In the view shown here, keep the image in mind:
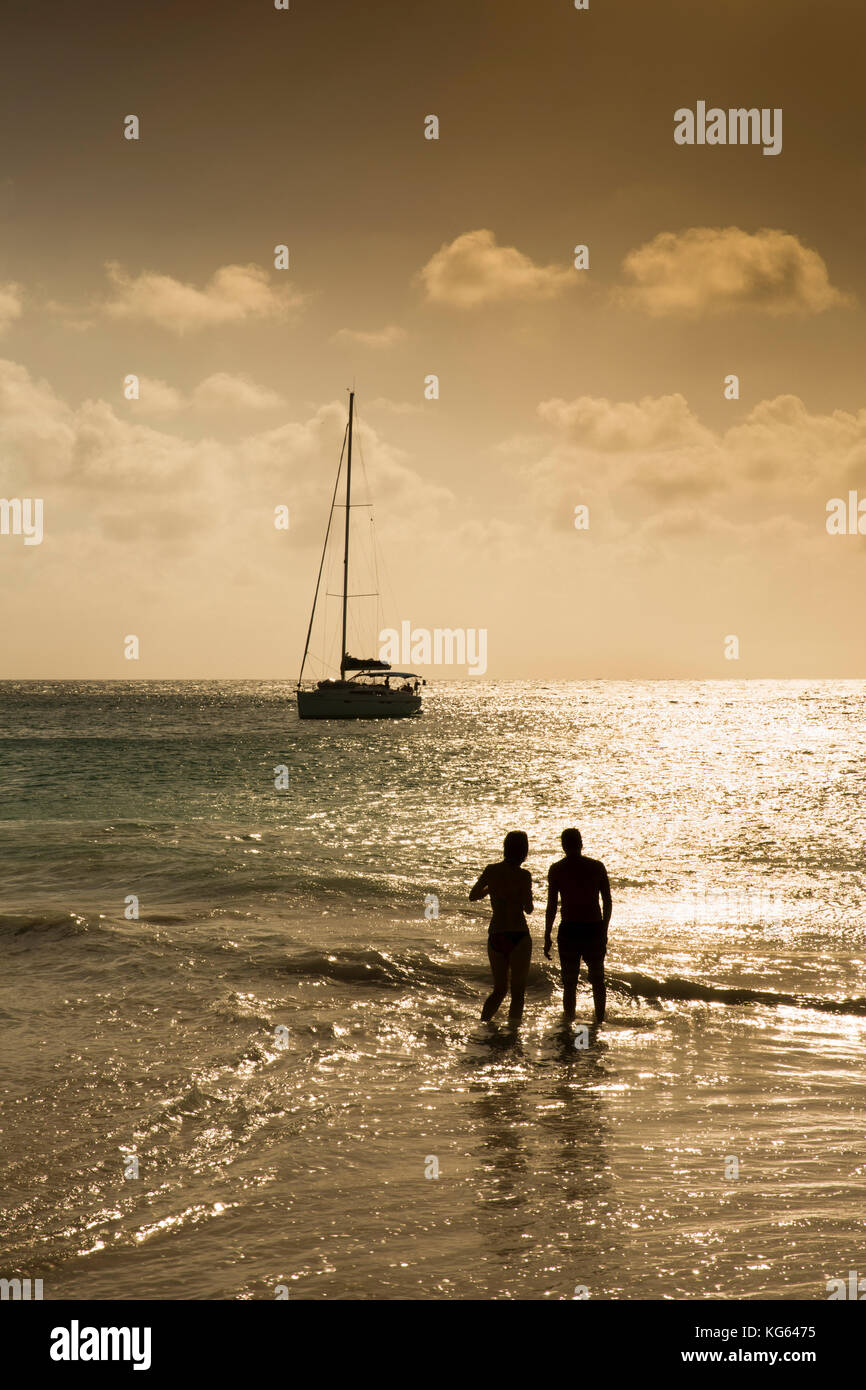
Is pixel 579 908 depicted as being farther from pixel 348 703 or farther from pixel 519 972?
pixel 348 703

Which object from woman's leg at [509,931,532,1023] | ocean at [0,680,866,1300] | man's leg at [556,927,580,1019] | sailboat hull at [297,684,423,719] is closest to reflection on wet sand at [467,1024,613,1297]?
ocean at [0,680,866,1300]

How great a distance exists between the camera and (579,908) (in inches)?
393

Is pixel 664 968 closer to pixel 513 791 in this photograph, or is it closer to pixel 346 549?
pixel 513 791

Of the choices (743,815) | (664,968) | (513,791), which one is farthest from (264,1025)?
(513,791)

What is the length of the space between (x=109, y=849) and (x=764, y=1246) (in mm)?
19912

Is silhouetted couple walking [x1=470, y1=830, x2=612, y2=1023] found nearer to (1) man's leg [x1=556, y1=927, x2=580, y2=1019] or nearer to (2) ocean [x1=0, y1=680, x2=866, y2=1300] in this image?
(1) man's leg [x1=556, y1=927, x2=580, y2=1019]

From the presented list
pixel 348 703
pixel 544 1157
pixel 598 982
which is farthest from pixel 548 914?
pixel 348 703

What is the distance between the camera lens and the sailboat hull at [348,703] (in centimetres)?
7950

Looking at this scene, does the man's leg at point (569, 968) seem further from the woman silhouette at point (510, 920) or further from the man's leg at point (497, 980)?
the man's leg at point (497, 980)

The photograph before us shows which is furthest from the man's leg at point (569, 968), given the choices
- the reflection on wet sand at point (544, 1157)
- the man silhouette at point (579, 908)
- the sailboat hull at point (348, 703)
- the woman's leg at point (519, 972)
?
the sailboat hull at point (348, 703)

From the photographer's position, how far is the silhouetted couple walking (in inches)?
387

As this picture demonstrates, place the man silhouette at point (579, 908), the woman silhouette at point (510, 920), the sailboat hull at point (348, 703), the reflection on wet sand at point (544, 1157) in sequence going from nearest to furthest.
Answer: the reflection on wet sand at point (544, 1157) < the woman silhouette at point (510, 920) < the man silhouette at point (579, 908) < the sailboat hull at point (348, 703)

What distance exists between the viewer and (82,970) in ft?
40.0

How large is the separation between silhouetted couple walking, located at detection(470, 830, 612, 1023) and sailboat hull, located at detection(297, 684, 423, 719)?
69.7m
